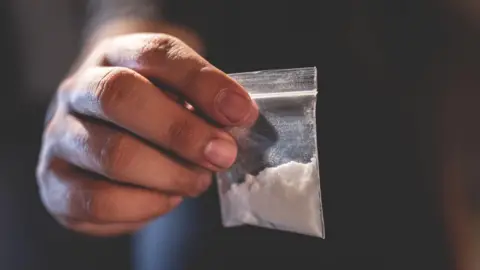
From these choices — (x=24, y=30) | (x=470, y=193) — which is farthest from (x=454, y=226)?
(x=24, y=30)

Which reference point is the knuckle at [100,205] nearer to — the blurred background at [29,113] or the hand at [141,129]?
the hand at [141,129]

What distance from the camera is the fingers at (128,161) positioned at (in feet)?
1.09

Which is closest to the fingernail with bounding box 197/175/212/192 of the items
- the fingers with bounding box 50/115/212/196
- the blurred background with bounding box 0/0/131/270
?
the fingers with bounding box 50/115/212/196

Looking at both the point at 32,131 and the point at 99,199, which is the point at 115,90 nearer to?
the point at 99,199

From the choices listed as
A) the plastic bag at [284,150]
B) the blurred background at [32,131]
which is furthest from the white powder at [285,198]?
the blurred background at [32,131]

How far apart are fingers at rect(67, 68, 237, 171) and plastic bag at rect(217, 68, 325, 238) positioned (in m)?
0.02

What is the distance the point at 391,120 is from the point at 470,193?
0.07m

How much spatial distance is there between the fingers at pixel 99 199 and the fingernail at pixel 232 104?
10 cm

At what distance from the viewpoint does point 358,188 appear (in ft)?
1.09

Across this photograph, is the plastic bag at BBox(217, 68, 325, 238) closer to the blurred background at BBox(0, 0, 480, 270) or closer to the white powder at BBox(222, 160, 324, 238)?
the white powder at BBox(222, 160, 324, 238)

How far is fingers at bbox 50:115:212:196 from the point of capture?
1.09 ft

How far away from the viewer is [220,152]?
0.32 meters

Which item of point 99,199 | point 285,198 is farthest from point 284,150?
point 99,199

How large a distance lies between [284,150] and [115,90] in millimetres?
114
